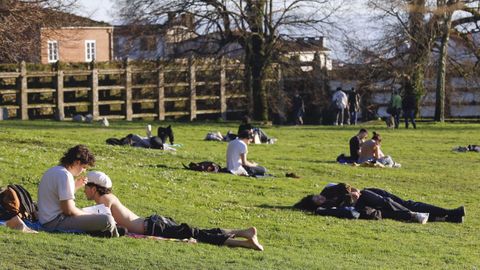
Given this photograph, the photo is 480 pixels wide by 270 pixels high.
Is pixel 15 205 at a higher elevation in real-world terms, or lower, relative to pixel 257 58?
lower

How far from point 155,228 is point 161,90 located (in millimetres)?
39961

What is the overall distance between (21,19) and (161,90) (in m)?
25.2

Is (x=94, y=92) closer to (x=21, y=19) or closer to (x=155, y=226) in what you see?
(x=21, y=19)

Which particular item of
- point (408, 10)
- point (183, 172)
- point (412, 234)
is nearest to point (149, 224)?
point (412, 234)

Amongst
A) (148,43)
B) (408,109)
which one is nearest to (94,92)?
(148,43)

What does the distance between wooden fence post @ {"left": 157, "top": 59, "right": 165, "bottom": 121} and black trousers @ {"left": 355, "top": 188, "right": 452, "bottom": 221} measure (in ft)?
114

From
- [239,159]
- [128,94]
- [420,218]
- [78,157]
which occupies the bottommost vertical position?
[420,218]

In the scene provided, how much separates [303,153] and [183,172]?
10160 mm

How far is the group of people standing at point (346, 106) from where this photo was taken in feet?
174

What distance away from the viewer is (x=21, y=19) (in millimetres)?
30250

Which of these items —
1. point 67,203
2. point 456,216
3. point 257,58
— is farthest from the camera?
point 257,58

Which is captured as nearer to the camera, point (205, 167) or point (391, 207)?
point (391, 207)

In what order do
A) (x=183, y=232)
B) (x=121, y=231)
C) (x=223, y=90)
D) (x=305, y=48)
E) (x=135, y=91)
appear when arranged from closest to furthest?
(x=121, y=231), (x=183, y=232), (x=305, y=48), (x=135, y=91), (x=223, y=90)

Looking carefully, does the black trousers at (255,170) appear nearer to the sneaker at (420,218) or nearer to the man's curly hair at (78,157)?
the sneaker at (420,218)
